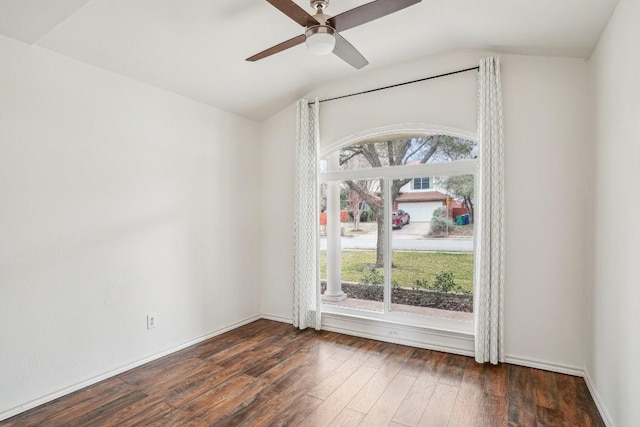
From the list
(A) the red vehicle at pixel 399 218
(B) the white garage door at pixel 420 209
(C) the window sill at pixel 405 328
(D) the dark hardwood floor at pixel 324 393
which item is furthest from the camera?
(A) the red vehicle at pixel 399 218

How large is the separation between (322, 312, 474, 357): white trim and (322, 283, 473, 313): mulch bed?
278 millimetres

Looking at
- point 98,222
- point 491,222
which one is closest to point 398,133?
point 491,222

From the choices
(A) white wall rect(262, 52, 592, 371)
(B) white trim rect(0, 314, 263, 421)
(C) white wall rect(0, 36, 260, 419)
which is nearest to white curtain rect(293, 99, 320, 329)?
(C) white wall rect(0, 36, 260, 419)

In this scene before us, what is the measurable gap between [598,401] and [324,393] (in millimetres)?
1979

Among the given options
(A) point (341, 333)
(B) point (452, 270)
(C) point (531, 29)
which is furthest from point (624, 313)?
(A) point (341, 333)

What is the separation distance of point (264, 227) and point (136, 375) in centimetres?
225

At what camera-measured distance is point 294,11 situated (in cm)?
194

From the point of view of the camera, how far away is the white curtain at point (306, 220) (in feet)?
13.6

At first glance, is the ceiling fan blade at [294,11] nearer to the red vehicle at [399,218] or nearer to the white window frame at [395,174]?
the white window frame at [395,174]

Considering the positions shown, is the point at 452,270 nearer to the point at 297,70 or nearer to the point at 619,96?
the point at 619,96

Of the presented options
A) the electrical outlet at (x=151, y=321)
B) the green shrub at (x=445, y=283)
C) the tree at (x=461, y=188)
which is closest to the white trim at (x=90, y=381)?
the electrical outlet at (x=151, y=321)

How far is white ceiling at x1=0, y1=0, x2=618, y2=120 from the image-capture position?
7.70 ft

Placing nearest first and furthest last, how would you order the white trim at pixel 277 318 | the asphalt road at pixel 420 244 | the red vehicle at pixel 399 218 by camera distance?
the asphalt road at pixel 420 244, the red vehicle at pixel 399 218, the white trim at pixel 277 318

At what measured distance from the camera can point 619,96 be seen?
2.16m
